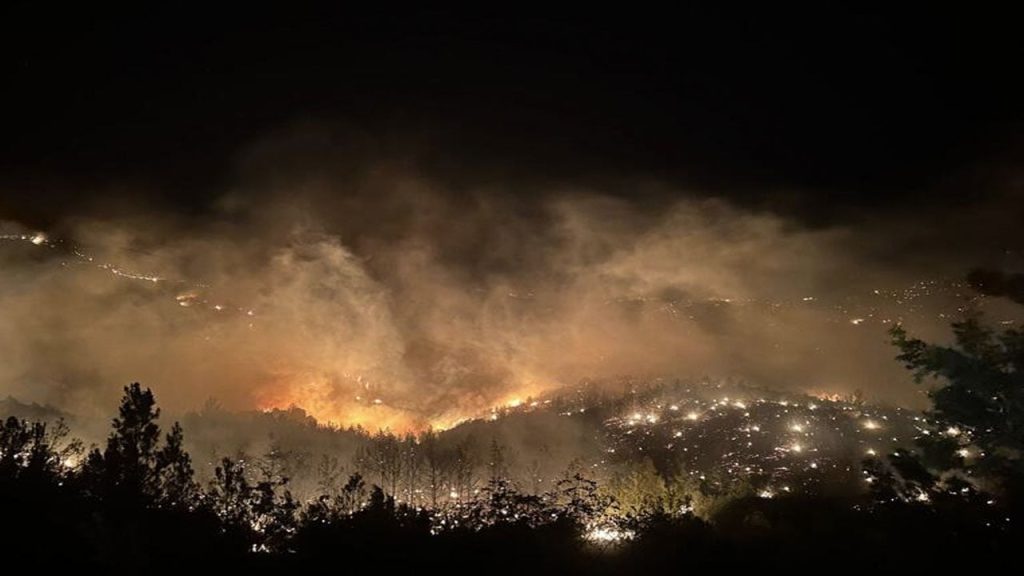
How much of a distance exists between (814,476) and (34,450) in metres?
149

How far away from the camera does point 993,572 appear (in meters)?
21.0

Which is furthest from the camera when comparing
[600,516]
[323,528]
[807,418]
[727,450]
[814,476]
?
[807,418]

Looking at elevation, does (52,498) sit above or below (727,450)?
below

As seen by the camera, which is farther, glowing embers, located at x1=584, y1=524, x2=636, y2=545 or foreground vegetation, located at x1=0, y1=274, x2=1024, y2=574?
glowing embers, located at x1=584, y1=524, x2=636, y2=545

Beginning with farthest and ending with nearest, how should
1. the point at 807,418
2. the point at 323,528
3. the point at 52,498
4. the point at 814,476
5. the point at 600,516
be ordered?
the point at 807,418, the point at 814,476, the point at 600,516, the point at 323,528, the point at 52,498

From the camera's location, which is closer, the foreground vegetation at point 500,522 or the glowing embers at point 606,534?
the foreground vegetation at point 500,522

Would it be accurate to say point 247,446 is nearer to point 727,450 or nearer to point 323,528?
point 727,450

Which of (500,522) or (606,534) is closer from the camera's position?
(500,522)

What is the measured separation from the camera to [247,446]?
17950cm

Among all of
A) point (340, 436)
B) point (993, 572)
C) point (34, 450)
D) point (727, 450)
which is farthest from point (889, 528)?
point (340, 436)

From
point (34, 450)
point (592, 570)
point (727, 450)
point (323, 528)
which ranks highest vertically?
point (727, 450)

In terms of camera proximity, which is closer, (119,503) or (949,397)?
(119,503)

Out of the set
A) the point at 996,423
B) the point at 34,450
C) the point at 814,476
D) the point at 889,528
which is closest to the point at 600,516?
the point at 889,528

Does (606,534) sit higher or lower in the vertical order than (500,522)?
lower
